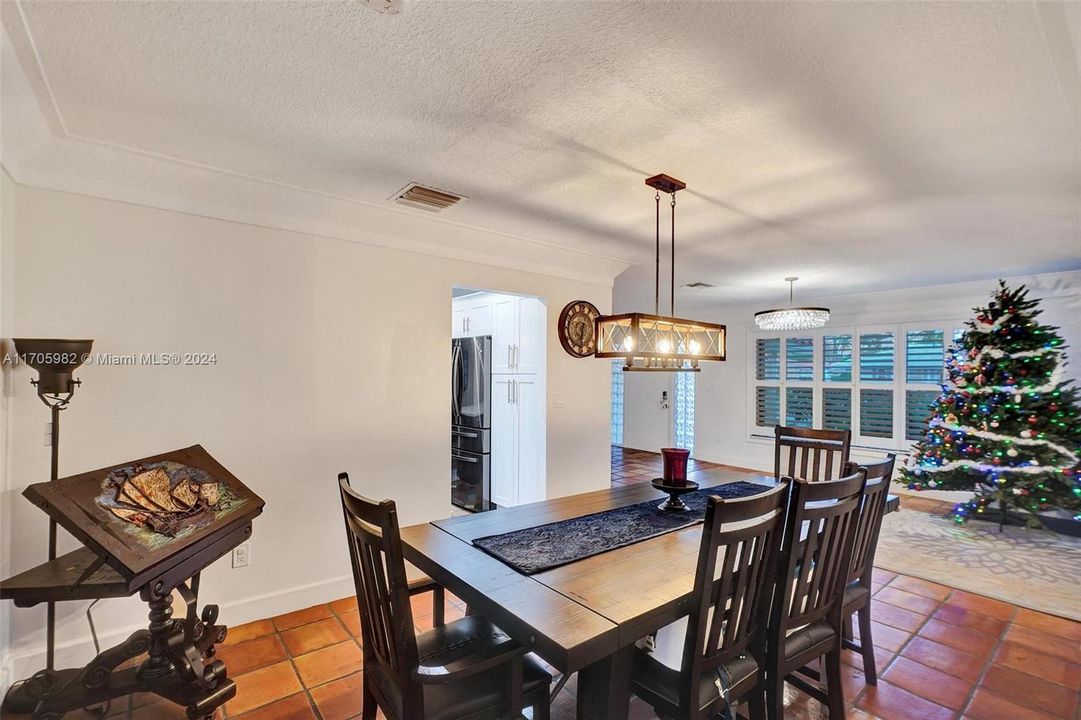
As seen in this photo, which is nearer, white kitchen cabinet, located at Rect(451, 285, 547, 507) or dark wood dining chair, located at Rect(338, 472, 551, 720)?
dark wood dining chair, located at Rect(338, 472, 551, 720)

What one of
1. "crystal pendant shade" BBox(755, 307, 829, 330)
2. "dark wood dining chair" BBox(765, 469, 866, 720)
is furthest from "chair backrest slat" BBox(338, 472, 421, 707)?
"crystal pendant shade" BBox(755, 307, 829, 330)

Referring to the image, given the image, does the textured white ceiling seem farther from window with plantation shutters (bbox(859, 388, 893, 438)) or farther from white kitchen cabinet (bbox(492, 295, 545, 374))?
window with plantation shutters (bbox(859, 388, 893, 438))

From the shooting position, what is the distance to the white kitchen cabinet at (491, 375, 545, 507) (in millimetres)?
4133

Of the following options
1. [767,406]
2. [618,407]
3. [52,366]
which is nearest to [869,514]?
[52,366]

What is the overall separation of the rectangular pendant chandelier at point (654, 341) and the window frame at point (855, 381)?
14.1 feet

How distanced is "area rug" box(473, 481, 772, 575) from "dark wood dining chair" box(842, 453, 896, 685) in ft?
2.02

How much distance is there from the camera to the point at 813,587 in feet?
5.70

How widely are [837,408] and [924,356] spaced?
113cm

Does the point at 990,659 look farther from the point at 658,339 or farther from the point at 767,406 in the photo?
the point at 767,406

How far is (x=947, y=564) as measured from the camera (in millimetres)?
3537

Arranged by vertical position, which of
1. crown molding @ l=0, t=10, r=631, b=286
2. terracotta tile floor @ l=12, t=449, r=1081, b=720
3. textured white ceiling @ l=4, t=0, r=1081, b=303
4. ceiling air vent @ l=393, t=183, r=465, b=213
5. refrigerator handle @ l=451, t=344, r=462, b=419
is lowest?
terracotta tile floor @ l=12, t=449, r=1081, b=720

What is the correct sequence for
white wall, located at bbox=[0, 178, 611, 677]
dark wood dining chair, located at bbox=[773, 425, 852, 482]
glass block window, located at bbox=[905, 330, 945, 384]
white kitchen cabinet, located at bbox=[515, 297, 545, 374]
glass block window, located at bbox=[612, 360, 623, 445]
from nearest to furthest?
white wall, located at bbox=[0, 178, 611, 677]
dark wood dining chair, located at bbox=[773, 425, 852, 482]
white kitchen cabinet, located at bbox=[515, 297, 545, 374]
glass block window, located at bbox=[905, 330, 945, 384]
glass block window, located at bbox=[612, 360, 623, 445]

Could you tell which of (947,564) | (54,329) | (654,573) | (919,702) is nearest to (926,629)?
(919,702)

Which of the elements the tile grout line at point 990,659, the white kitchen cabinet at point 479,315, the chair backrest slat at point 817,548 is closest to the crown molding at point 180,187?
the white kitchen cabinet at point 479,315
